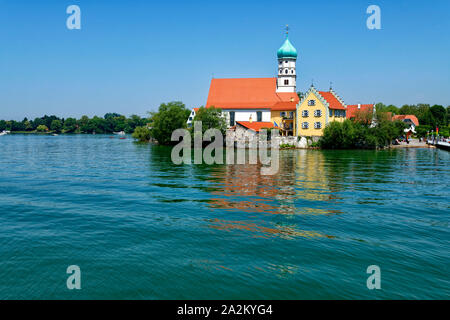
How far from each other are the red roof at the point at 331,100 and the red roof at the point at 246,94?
9.64 meters

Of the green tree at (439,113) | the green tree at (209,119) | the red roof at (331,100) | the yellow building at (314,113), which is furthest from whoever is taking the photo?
the green tree at (439,113)

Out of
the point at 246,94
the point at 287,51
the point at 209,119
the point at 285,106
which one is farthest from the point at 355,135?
the point at 246,94

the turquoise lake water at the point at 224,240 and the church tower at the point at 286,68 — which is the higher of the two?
the church tower at the point at 286,68

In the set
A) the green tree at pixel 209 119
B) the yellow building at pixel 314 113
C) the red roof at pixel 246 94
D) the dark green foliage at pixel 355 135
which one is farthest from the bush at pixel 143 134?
the dark green foliage at pixel 355 135

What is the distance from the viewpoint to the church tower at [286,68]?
101 meters

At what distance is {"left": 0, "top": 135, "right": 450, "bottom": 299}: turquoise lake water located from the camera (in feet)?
38.5

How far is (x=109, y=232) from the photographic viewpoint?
1731 cm

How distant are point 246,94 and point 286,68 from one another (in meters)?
13.2

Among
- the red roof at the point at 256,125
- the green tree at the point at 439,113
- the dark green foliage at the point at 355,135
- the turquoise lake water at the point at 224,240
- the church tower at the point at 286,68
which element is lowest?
the turquoise lake water at the point at 224,240

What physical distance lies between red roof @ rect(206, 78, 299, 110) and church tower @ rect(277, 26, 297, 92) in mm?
1576

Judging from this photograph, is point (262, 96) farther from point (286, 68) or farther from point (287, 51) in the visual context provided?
point (287, 51)

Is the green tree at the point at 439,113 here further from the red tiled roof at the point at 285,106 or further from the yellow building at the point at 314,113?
the red tiled roof at the point at 285,106

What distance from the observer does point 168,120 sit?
9406 cm
